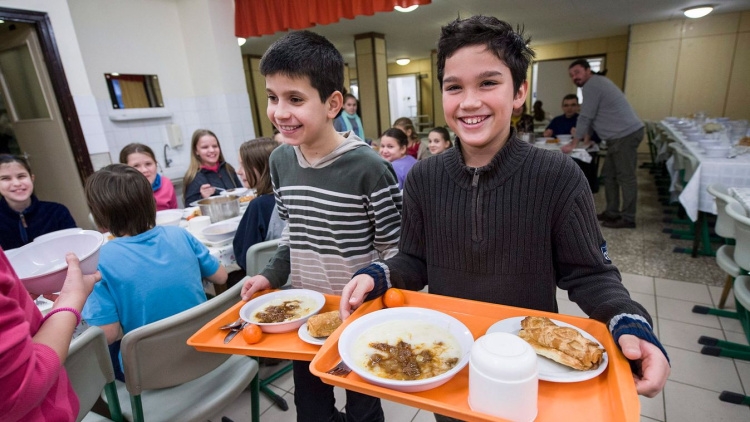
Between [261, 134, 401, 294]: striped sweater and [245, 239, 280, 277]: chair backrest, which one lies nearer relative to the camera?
[261, 134, 401, 294]: striped sweater

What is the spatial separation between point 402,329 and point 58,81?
4214 millimetres

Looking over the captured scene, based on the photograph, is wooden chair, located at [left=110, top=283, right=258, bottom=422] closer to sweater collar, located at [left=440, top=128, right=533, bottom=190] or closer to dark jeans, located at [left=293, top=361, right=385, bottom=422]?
dark jeans, located at [left=293, top=361, right=385, bottom=422]

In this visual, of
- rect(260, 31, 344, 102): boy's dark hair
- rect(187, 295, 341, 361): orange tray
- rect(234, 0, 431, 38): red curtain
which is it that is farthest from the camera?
rect(234, 0, 431, 38): red curtain

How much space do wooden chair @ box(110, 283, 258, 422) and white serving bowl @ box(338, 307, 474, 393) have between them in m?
0.62

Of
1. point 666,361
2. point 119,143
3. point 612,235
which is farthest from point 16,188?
point 612,235

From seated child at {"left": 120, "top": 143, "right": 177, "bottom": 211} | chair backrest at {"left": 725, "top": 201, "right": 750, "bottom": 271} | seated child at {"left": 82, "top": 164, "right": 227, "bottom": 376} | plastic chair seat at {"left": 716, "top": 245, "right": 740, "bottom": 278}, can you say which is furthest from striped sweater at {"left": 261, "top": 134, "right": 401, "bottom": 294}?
plastic chair seat at {"left": 716, "top": 245, "right": 740, "bottom": 278}

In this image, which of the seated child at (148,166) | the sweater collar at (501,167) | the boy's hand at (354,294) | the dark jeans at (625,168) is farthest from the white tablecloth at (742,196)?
the seated child at (148,166)

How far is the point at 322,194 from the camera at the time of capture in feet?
4.15

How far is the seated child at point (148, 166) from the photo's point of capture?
9.08 ft

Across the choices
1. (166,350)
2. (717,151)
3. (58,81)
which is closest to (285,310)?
(166,350)

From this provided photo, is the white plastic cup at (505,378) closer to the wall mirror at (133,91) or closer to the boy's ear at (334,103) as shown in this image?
the boy's ear at (334,103)

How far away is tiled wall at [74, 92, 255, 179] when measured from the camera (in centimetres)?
429

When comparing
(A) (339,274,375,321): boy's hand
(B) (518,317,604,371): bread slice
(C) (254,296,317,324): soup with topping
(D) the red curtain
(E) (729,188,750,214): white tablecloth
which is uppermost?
(D) the red curtain

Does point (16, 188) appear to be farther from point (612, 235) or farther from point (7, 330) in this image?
point (612, 235)
